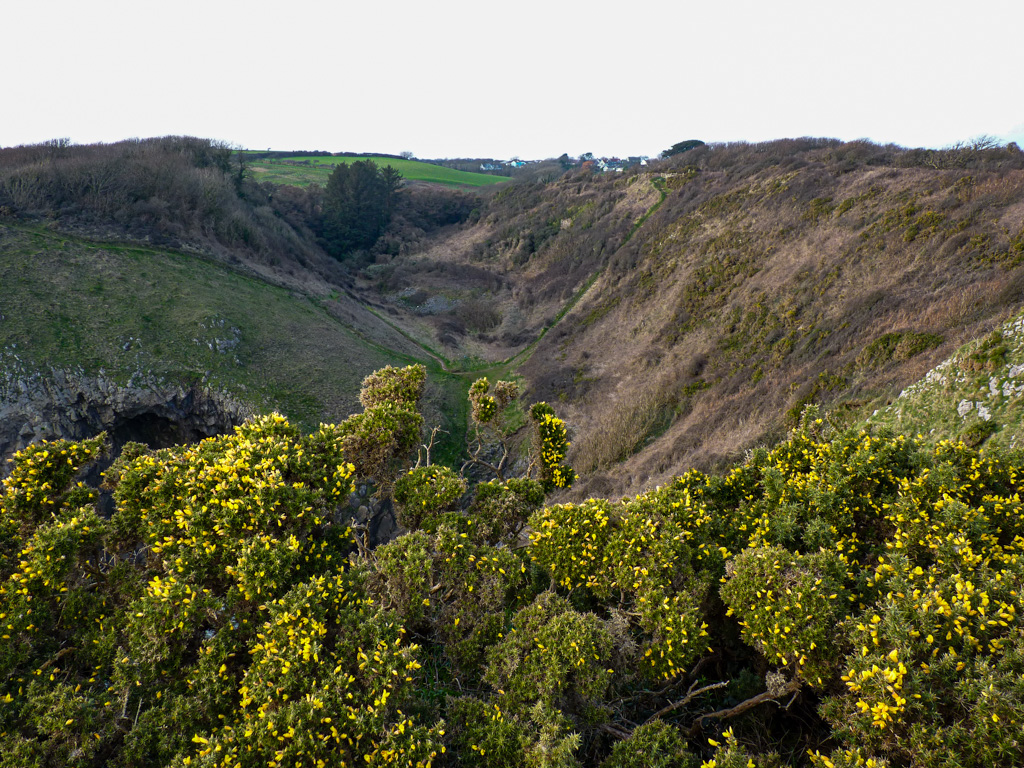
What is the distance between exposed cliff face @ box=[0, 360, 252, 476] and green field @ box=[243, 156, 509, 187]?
71705 millimetres

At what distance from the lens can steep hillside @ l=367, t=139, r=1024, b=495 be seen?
21.3 meters

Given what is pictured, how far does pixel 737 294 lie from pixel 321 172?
9216 centimetres

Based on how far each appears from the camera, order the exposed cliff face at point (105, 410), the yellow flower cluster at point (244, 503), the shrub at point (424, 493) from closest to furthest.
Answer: the yellow flower cluster at point (244, 503)
the shrub at point (424, 493)
the exposed cliff face at point (105, 410)

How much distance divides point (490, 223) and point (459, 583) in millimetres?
73292

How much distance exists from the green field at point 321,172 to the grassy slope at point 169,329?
5973 centimetres

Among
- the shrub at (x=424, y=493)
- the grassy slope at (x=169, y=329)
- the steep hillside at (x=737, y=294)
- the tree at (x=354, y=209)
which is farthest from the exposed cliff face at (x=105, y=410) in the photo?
the tree at (x=354, y=209)

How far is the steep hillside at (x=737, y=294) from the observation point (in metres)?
21.3

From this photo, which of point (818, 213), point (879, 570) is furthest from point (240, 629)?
point (818, 213)

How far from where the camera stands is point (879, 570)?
7.22m

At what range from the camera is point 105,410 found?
88.9 ft

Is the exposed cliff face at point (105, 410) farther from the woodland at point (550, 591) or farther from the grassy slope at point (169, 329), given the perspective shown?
the woodland at point (550, 591)

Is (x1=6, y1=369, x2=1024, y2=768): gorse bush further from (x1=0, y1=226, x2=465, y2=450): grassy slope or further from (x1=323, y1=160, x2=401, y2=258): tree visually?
(x1=323, y1=160, x2=401, y2=258): tree

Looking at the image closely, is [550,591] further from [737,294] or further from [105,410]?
[737,294]

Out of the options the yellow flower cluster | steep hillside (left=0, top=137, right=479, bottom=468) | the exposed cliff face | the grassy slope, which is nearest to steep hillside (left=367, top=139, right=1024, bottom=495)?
steep hillside (left=0, top=137, right=479, bottom=468)
